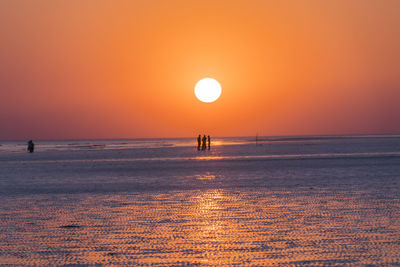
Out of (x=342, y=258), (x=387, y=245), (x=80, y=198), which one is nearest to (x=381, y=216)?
(x=387, y=245)

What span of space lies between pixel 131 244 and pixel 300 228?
11.1 feet

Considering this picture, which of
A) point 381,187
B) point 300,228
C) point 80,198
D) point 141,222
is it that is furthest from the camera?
point 381,187

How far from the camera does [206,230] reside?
10.1m

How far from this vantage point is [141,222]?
37.0 feet

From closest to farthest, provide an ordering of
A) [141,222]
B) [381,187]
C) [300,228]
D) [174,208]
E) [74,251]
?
[74,251] < [300,228] < [141,222] < [174,208] < [381,187]

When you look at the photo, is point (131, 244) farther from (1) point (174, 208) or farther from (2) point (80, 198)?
(2) point (80, 198)

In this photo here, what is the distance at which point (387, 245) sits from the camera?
8.48 meters

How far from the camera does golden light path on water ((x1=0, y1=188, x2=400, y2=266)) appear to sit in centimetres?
790

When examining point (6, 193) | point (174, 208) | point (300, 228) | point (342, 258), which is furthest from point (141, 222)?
point (6, 193)

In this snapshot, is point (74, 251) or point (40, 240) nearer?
point (74, 251)

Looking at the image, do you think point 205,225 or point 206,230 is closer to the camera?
point 206,230

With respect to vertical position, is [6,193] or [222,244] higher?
[6,193]

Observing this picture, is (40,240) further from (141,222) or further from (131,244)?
(141,222)

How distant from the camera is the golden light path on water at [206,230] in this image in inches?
311
